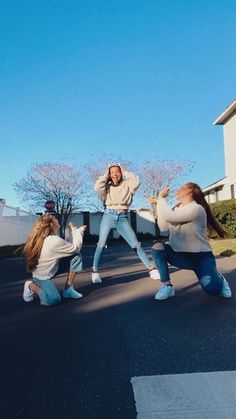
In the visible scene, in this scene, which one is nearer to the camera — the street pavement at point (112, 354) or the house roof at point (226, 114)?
the street pavement at point (112, 354)

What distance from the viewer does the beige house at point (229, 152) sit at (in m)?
25.4

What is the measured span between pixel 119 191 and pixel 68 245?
176cm

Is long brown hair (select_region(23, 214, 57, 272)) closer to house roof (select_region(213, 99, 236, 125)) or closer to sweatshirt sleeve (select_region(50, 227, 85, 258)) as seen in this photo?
sweatshirt sleeve (select_region(50, 227, 85, 258))

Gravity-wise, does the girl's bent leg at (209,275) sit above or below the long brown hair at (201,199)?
below

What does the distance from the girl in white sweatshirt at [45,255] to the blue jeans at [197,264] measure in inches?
42.1

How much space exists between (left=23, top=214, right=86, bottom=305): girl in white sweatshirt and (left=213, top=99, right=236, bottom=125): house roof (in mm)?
21563

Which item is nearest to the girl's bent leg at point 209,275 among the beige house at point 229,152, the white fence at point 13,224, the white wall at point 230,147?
the white fence at point 13,224

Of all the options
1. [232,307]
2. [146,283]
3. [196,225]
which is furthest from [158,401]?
[146,283]

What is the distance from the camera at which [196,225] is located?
15.2 ft

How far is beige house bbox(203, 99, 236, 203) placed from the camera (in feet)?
83.5

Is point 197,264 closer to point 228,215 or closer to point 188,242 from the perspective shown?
point 188,242

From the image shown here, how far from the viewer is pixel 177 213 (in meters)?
4.57

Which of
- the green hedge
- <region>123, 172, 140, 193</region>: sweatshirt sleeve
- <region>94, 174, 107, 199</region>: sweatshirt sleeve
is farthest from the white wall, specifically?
<region>94, 174, 107, 199</region>: sweatshirt sleeve

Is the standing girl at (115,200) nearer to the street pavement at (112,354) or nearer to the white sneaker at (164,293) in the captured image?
the street pavement at (112,354)
